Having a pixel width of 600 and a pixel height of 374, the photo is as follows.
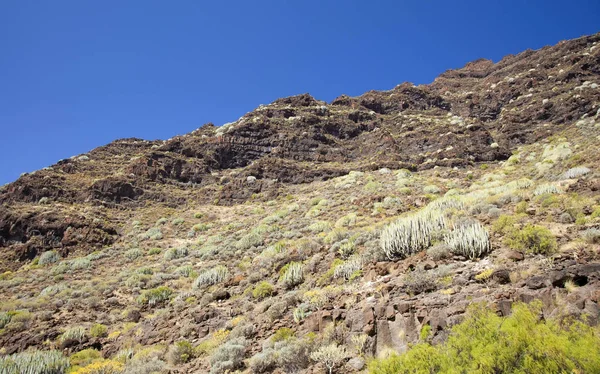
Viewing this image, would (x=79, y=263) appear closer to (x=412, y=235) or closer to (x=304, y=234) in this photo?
(x=304, y=234)

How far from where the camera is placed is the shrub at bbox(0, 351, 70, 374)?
763 centimetres

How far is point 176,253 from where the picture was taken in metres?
18.9

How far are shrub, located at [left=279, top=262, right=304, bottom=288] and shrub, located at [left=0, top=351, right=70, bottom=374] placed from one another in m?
6.07

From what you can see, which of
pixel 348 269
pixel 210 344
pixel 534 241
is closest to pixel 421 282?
pixel 534 241

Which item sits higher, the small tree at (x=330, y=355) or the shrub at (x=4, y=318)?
the shrub at (x=4, y=318)

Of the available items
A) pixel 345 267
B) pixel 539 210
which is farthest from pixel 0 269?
pixel 539 210

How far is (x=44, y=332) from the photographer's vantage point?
406 inches

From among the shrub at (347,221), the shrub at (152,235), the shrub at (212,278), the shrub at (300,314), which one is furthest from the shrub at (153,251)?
the shrub at (300,314)

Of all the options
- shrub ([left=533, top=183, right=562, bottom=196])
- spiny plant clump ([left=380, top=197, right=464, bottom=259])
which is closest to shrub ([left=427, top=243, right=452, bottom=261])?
spiny plant clump ([left=380, top=197, right=464, bottom=259])

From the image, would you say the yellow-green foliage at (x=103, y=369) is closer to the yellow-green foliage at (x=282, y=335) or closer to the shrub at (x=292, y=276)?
the yellow-green foliage at (x=282, y=335)

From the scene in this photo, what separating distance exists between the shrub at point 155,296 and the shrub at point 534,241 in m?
11.9

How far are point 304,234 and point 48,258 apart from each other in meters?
16.5

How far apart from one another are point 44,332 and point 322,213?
46.4 feet

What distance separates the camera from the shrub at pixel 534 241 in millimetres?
6109
